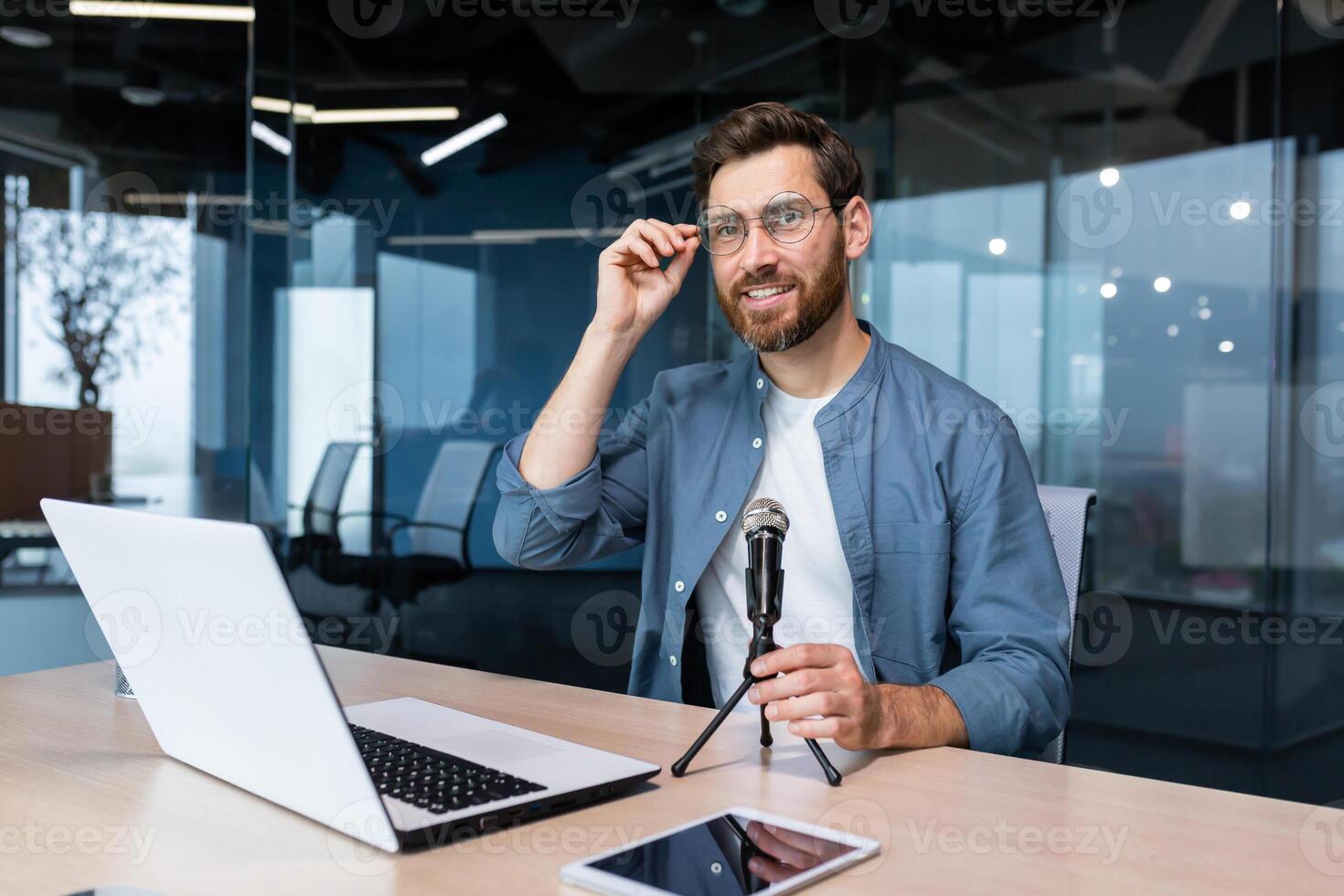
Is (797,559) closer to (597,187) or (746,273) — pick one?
(746,273)

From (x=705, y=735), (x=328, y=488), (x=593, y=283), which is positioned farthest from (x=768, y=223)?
(x=328, y=488)

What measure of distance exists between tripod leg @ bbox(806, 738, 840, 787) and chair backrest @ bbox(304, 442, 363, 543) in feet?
11.5

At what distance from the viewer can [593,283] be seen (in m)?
4.22

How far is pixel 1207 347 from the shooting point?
3498 mm

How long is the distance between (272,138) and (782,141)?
2894 millimetres

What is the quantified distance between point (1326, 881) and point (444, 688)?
1.01 metres

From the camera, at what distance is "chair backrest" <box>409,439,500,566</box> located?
4.21m

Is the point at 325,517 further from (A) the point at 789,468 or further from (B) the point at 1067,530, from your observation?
(B) the point at 1067,530

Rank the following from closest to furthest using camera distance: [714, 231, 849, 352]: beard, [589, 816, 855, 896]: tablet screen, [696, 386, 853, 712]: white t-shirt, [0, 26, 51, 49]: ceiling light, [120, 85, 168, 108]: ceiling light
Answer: [589, 816, 855, 896]: tablet screen, [696, 386, 853, 712]: white t-shirt, [714, 231, 849, 352]: beard, [0, 26, 51, 49]: ceiling light, [120, 85, 168, 108]: ceiling light

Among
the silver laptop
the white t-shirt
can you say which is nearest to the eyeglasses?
the white t-shirt

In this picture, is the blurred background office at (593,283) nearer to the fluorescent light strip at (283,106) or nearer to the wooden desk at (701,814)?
the fluorescent light strip at (283,106)

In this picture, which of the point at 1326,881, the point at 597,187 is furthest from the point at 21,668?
the point at 1326,881

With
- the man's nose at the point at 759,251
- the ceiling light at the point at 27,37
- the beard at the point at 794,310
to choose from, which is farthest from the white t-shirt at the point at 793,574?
the ceiling light at the point at 27,37

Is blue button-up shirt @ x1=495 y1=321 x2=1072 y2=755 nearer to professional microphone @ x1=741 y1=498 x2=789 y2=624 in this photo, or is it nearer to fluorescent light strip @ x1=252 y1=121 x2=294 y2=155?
professional microphone @ x1=741 y1=498 x2=789 y2=624
